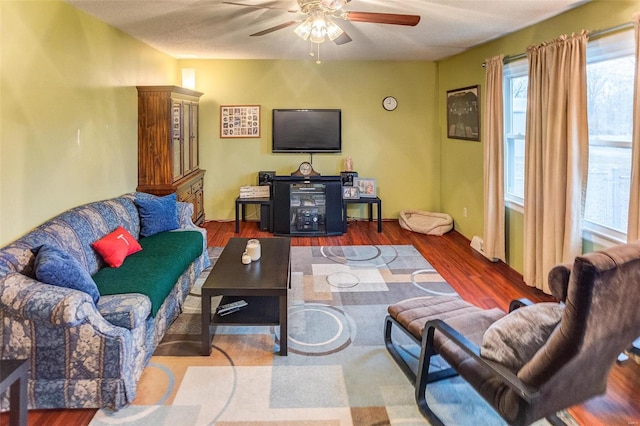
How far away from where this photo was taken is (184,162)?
5.55 metres

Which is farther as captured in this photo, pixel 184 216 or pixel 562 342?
pixel 184 216

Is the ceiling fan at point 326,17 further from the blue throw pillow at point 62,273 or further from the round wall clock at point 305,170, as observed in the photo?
the round wall clock at point 305,170

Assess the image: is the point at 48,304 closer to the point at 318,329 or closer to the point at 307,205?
the point at 318,329

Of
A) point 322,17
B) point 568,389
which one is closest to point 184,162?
point 322,17

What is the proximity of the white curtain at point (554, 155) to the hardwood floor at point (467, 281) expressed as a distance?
42 centimetres

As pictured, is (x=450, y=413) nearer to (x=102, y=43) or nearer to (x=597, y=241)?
(x=597, y=241)

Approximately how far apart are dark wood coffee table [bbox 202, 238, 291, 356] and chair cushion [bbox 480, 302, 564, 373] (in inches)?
52.3

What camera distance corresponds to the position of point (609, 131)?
329 cm

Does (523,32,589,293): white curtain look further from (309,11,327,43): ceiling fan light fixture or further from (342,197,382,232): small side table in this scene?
(342,197,382,232): small side table

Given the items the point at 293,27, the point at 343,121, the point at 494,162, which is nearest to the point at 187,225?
the point at 293,27

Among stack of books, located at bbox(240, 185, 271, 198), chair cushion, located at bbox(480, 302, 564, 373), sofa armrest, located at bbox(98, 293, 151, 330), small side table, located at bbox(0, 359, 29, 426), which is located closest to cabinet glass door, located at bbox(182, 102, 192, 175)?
stack of books, located at bbox(240, 185, 271, 198)

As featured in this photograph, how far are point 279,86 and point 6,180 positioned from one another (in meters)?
4.39

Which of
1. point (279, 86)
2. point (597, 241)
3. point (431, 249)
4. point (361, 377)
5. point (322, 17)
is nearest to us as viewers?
point (361, 377)

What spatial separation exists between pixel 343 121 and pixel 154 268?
4.27m
